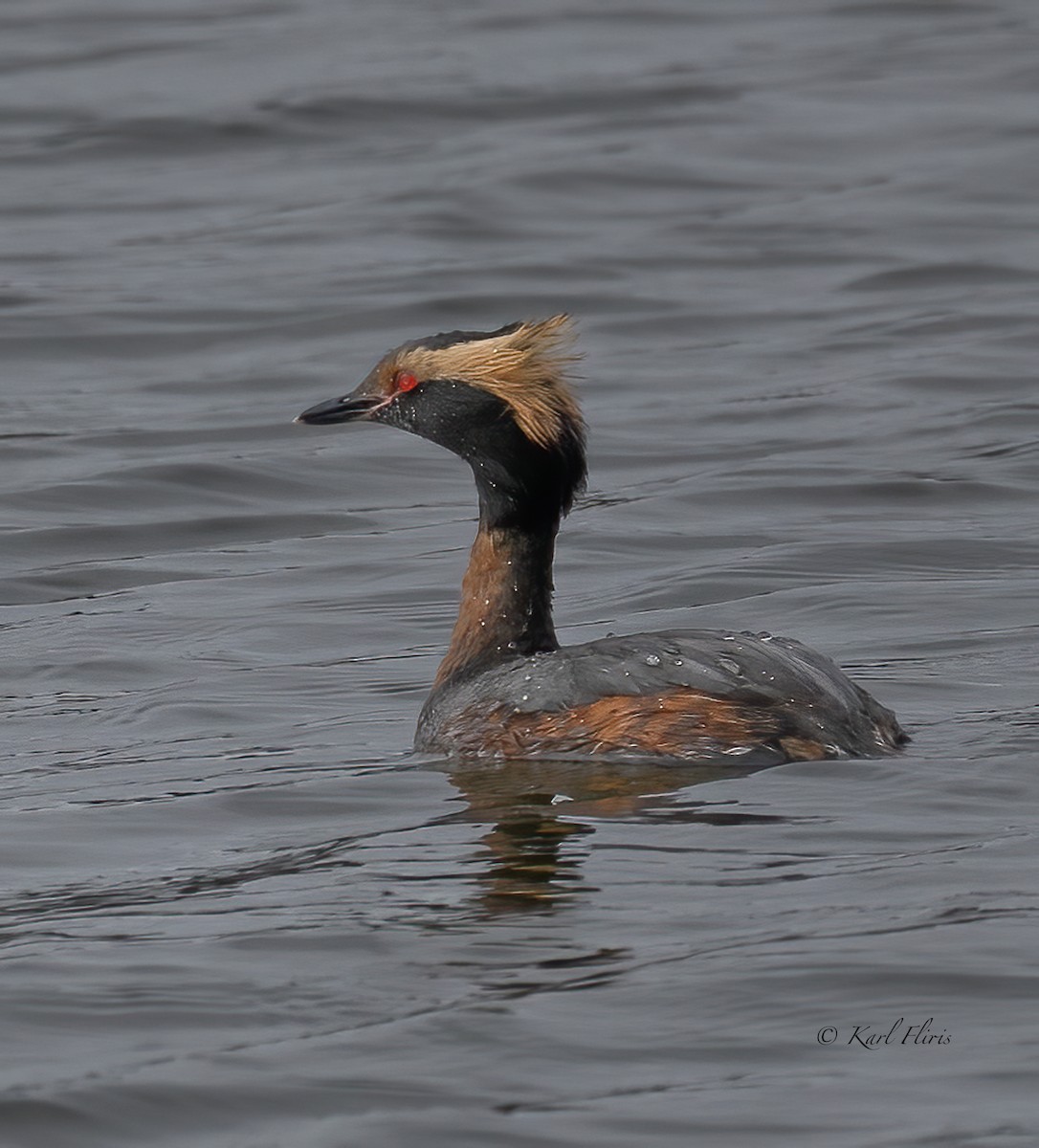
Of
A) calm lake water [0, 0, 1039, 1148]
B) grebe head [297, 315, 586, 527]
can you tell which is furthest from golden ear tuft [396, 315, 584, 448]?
calm lake water [0, 0, 1039, 1148]

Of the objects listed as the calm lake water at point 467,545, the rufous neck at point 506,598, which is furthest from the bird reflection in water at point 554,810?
the rufous neck at point 506,598

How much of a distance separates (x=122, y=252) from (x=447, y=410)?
11354 millimetres

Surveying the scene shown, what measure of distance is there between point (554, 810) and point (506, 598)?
57.7 inches

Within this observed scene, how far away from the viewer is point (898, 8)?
90.7 feet

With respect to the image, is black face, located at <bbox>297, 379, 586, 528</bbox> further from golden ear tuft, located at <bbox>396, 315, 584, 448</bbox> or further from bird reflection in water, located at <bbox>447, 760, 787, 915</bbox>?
bird reflection in water, located at <bbox>447, 760, 787, 915</bbox>

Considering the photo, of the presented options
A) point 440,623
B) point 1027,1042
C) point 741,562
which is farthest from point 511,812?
point 741,562

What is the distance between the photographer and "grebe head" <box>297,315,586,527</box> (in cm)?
905

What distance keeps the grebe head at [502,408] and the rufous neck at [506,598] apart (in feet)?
0.21

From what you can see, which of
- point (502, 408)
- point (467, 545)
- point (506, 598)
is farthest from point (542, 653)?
point (467, 545)

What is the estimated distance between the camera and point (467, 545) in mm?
12797

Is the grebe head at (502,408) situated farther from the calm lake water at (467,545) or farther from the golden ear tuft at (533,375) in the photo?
the calm lake water at (467,545)

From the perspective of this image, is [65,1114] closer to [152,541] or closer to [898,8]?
[152,541]
